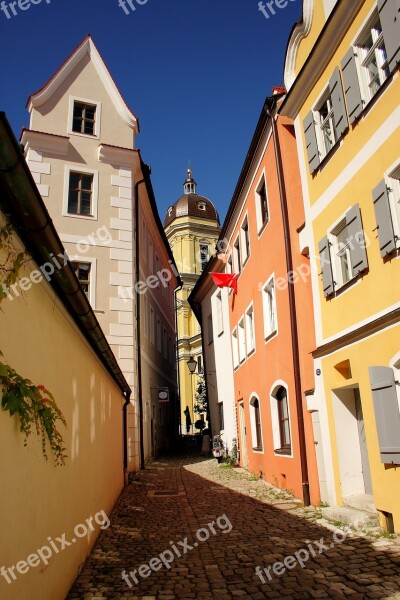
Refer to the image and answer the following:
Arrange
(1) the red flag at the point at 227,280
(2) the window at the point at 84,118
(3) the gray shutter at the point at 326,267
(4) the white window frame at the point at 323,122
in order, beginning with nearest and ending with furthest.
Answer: (3) the gray shutter at the point at 326,267, (4) the white window frame at the point at 323,122, (1) the red flag at the point at 227,280, (2) the window at the point at 84,118

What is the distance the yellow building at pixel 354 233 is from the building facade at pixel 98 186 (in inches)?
313

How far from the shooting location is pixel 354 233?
7914mm

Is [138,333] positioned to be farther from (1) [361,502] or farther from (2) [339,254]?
(1) [361,502]

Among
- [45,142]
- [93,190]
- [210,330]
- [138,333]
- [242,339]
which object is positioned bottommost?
[242,339]

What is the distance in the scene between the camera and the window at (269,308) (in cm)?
1246

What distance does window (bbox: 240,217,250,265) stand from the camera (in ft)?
50.9

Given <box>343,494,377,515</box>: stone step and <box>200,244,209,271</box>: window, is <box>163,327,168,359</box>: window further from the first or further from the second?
<box>200,244,209,271</box>: window

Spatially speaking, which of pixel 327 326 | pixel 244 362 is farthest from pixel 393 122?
pixel 244 362

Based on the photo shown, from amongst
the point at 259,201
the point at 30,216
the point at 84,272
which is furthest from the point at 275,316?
the point at 30,216

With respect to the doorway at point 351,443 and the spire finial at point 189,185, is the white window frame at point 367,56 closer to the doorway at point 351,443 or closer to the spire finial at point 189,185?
the doorway at point 351,443

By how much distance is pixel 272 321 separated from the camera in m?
12.8

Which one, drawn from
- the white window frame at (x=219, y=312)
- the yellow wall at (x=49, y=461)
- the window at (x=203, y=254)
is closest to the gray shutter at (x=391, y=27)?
the yellow wall at (x=49, y=461)

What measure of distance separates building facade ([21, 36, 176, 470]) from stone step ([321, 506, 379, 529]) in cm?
837

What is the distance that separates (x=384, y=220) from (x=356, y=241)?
0.86 meters
